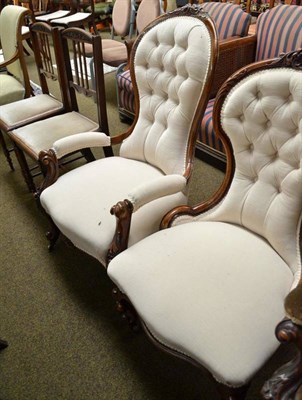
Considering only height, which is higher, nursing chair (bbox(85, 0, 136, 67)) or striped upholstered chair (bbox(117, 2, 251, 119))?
striped upholstered chair (bbox(117, 2, 251, 119))

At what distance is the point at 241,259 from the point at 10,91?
1.93 m

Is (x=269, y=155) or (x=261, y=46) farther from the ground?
(x=269, y=155)

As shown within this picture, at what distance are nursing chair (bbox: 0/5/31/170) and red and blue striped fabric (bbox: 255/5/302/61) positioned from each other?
4.79ft

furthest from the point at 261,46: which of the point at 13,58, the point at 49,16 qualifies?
the point at 49,16

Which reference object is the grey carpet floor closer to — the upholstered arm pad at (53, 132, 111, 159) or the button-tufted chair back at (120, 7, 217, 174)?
the upholstered arm pad at (53, 132, 111, 159)

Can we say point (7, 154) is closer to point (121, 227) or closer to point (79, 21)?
point (121, 227)

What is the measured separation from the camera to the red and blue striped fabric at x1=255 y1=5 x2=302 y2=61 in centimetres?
183

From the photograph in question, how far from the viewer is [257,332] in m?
0.75

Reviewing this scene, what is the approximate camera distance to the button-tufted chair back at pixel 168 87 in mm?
1125

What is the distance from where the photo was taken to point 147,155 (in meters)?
1.37

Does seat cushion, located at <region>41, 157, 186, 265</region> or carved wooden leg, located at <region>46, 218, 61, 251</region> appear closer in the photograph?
seat cushion, located at <region>41, 157, 186, 265</region>

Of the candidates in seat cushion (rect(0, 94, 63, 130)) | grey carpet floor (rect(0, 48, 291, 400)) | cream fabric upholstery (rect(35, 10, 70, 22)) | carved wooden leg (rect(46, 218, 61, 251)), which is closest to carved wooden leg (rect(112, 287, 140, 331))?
grey carpet floor (rect(0, 48, 291, 400))

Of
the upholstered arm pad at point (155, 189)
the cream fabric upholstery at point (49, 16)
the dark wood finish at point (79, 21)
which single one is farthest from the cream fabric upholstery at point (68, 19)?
the upholstered arm pad at point (155, 189)

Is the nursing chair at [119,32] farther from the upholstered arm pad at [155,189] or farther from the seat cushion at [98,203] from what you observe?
the upholstered arm pad at [155,189]
